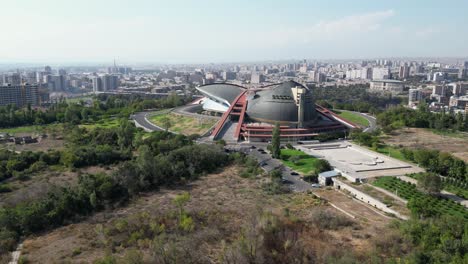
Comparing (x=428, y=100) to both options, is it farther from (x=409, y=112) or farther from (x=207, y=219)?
(x=207, y=219)

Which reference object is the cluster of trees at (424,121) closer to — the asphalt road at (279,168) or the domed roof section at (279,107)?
the domed roof section at (279,107)

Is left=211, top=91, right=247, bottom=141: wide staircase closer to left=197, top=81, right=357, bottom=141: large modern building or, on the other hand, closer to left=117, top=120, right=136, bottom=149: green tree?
left=197, top=81, right=357, bottom=141: large modern building

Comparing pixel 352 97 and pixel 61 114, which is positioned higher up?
pixel 352 97

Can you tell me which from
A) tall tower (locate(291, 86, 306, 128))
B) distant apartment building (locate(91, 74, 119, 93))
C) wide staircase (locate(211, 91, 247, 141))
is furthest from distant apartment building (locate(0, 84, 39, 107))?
tall tower (locate(291, 86, 306, 128))

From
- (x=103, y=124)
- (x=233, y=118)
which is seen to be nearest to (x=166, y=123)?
(x=233, y=118)

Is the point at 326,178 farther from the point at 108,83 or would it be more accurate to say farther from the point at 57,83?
the point at 57,83

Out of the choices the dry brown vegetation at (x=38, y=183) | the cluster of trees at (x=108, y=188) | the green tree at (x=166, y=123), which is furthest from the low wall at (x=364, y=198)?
the green tree at (x=166, y=123)

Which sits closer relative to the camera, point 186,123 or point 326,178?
point 326,178

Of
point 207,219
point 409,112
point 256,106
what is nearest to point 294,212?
point 207,219

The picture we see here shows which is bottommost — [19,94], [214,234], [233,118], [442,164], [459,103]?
[214,234]
